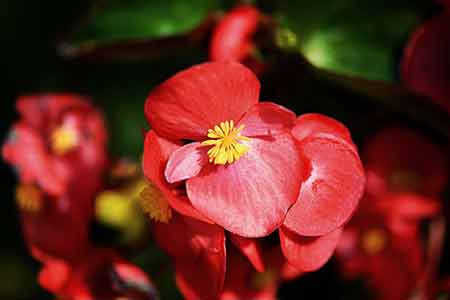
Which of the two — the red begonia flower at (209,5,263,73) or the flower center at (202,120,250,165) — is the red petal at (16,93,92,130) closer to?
the red begonia flower at (209,5,263,73)

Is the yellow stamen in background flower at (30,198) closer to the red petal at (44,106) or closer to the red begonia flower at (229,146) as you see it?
the red petal at (44,106)

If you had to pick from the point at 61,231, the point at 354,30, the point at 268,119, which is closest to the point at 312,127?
the point at 268,119

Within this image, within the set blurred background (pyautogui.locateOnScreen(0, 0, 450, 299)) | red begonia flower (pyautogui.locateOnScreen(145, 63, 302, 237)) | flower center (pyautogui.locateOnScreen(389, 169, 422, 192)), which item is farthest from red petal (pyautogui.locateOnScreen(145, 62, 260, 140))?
flower center (pyautogui.locateOnScreen(389, 169, 422, 192))

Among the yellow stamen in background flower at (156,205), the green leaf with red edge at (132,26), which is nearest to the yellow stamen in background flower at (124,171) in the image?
the green leaf with red edge at (132,26)

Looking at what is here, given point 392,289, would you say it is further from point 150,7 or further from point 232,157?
point 150,7

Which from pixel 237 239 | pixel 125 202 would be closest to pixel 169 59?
pixel 125 202
